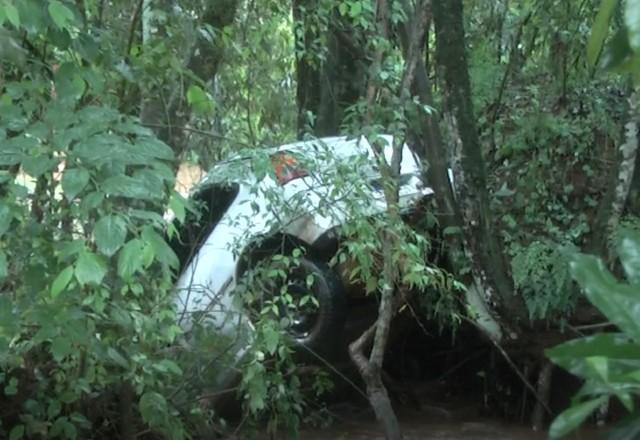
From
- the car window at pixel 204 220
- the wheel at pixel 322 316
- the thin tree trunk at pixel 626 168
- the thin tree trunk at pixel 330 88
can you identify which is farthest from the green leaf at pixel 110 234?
the thin tree trunk at pixel 330 88

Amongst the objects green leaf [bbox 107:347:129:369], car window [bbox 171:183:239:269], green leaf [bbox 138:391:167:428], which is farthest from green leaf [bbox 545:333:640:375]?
car window [bbox 171:183:239:269]

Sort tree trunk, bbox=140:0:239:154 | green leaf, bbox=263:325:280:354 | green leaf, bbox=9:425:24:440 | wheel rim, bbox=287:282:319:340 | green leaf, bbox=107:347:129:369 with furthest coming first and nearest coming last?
wheel rim, bbox=287:282:319:340, tree trunk, bbox=140:0:239:154, green leaf, bbox=263:325:280:354, green leaf, bbox=9:425:24:440, green leaf, bbox=107:347:129:369

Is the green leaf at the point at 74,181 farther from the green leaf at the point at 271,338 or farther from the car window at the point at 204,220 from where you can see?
the car window at the point at 204,220

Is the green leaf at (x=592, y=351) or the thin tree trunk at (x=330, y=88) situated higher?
the thin tree trunk at (x=330, y=88)

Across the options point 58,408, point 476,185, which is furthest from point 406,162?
point 58,408

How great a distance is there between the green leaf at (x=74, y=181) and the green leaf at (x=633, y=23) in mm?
1900

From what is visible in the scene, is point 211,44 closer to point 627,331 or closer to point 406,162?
point 406,162

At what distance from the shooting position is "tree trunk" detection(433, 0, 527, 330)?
6957mm

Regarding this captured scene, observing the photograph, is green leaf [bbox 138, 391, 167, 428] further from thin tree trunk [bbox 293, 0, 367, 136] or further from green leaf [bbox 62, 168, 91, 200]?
thin tree trunk [bbox 293, 0, 367, 136]

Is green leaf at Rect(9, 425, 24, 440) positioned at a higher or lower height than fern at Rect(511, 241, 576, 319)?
lower

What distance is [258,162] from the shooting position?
5.30 m

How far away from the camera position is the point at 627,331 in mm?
1558

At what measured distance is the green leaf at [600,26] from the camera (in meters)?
1.92

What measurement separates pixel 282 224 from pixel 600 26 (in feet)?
13.2
